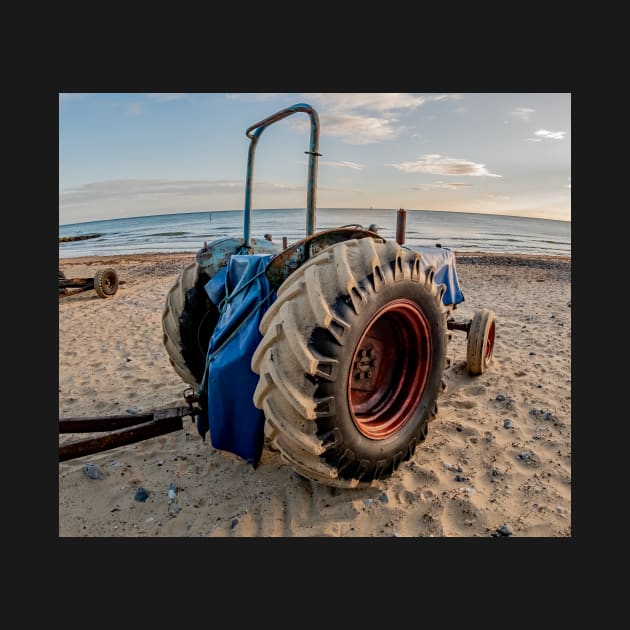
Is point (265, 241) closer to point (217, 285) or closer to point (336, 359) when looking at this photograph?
point (217, 285)

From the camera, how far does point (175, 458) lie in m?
3.13

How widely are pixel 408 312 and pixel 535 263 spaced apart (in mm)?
13842

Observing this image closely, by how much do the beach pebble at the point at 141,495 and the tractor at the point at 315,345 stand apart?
A: 20.6 inches

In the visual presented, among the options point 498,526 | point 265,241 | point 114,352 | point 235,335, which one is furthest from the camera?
point 114,352

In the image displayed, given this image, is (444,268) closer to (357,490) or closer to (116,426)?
(357,490)

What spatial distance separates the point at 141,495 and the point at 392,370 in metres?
1.81

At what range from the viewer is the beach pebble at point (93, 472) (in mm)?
2922

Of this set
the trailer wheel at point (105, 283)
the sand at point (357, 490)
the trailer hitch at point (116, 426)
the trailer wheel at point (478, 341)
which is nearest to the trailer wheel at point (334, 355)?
the sand at point (357, 490)

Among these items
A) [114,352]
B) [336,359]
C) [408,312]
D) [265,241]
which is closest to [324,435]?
[336,359]

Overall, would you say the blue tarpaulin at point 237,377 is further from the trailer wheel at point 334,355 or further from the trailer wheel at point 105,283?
the trailer wheel at point 105,283

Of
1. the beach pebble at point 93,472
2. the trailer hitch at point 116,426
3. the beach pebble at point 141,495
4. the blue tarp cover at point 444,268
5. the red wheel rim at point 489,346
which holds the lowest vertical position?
the beach pebble at point 141,495

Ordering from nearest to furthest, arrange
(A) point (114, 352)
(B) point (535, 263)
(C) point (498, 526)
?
1. (C) point (498, 526)
2. (A) point (114, 352)
3. (B) point (535, 263)

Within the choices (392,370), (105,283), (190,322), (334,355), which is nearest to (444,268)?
(392,370)

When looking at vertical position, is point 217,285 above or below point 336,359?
above
